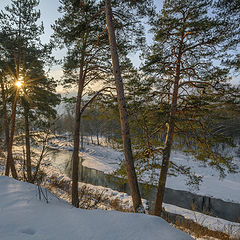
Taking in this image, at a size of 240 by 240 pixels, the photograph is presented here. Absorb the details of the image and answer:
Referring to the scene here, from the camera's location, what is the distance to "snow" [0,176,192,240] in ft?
6.34

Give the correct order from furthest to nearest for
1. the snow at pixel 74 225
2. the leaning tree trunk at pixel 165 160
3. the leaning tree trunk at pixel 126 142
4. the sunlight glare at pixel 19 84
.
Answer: the sunlight glare at pixel 19 84, the leaning tree trunk at pixel 165 160, the leaning tree trunk at pixel 126 142, the snow at pixel 74 225

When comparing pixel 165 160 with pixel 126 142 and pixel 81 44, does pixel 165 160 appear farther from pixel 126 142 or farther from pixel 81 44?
pixel 81 44

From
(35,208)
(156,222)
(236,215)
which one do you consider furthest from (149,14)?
(236,215)

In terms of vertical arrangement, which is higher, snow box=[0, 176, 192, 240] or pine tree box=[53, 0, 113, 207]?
pine tree box=[53, 0, 113, 207]

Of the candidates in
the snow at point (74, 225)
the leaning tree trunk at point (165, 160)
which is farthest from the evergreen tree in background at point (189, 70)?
the snow at point (74, 225)

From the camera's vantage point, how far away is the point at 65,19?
6.14 m

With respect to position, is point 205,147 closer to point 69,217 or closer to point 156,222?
point 156,222

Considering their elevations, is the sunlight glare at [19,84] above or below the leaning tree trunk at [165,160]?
above

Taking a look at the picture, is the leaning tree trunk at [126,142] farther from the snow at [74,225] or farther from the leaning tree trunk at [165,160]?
the leaning tree trunk at [165,160]

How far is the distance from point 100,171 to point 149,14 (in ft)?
60.8

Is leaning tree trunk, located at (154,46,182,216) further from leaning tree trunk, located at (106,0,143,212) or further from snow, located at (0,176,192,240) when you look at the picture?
snow, located at (0,176,192,240)

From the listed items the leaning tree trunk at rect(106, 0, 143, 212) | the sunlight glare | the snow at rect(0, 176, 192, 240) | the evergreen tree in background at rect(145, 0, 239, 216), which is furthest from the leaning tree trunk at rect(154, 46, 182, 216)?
the sunlight glare

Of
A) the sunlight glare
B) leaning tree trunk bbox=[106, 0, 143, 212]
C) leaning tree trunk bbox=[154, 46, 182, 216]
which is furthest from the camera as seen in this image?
the sunlight glare

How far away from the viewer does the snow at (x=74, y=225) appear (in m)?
1.93
